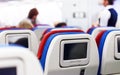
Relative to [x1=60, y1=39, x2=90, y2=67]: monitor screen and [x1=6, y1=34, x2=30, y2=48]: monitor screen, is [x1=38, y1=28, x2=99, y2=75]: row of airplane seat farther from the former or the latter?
[x1=6, y1=34, x2=30, y2=48]: monitor screen

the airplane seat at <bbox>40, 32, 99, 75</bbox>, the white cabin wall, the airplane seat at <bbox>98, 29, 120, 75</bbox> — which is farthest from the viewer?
the white cabin wall

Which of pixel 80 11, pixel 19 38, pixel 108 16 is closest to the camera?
pixel 19 38

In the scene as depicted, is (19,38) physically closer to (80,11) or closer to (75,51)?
(75,51)

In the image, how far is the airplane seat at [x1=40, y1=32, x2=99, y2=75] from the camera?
Result: 74.4 inches

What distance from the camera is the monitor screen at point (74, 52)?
6.33 ft

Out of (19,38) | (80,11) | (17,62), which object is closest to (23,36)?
(19,38)

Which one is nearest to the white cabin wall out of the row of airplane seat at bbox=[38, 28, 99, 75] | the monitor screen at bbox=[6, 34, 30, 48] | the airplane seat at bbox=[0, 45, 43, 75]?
the monitor screen at bbox=[6, 34, 30, 48]

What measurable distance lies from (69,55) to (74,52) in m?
Answer: 0.04

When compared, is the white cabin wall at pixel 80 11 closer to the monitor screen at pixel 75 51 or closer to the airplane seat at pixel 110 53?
the airplane seat at pixel 110 53

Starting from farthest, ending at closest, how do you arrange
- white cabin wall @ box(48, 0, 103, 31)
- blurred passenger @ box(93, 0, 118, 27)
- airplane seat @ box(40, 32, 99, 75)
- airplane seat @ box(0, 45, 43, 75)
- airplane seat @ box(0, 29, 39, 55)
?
white cabin wall @ box(48, 0, 103, 31) → blurred passenger @ box(93, 0, 118, 27) → airplane seat @ box(0, 29, 39, 55) → airplane seat @ box(40, 32, 99, 75) → airplane seat @ box(0, 45, 43, 75)

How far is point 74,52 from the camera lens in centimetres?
200

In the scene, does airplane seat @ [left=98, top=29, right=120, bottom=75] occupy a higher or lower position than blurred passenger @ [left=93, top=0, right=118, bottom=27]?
lower

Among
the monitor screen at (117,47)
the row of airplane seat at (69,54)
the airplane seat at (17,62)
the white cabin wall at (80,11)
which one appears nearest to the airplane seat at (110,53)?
the monitor screen at (117,47)

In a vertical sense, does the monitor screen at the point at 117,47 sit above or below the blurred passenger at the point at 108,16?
below
